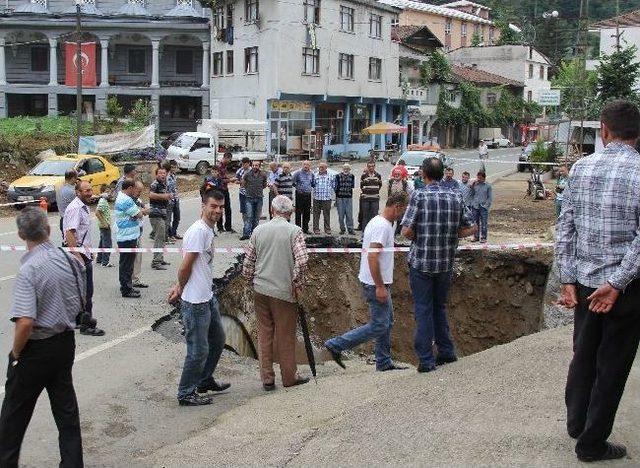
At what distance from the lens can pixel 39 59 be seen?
5228 centimetres

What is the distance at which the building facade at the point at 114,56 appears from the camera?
49281 mm

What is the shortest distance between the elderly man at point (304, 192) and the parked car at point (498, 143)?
53182 mm

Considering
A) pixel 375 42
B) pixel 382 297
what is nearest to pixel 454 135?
pixel 375 42

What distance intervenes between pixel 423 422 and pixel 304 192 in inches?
506

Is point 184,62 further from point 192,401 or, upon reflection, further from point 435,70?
point 192,401

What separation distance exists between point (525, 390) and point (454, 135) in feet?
213

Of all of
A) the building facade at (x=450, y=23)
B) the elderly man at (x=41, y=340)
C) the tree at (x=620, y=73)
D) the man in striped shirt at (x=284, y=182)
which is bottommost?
the elderly man at (x=41, y=340)

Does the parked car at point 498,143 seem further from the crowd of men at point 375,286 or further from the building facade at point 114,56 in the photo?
the crowd of men at point 375,286

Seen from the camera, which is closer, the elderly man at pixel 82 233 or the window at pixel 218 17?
the elderly man at pixel 82 233

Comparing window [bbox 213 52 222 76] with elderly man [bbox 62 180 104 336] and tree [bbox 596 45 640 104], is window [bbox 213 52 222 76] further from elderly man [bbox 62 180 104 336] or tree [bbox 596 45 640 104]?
elderly man [bbox 62 180 104 336]

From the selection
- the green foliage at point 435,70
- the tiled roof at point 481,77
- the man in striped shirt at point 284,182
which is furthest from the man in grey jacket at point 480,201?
the tiled roof at point 481,77

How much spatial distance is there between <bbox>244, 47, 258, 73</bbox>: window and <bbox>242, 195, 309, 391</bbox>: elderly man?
39961mm

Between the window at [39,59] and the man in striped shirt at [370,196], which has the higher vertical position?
the window at [39,59]

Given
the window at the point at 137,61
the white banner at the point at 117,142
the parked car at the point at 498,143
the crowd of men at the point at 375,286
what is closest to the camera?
the crowd of men at the point at 375,286
